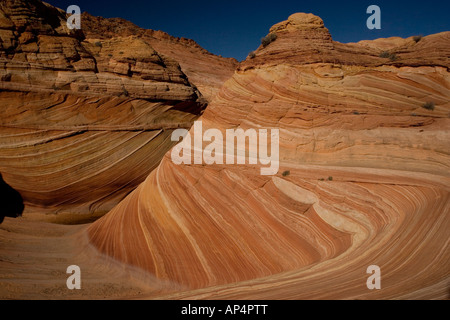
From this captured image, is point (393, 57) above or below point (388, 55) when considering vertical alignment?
below

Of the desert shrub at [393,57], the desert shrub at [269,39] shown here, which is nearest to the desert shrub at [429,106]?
the desert shrub at [393,57]

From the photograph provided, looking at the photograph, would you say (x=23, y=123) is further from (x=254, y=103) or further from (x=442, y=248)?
(x=442, y=248)

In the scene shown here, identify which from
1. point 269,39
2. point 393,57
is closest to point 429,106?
point 393,57

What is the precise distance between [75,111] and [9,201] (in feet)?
14.4

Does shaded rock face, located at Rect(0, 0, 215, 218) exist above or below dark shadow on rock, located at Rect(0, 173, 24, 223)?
above

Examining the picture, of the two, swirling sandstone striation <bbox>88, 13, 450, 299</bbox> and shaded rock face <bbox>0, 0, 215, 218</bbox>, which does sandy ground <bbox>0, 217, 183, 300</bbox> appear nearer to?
swirling sandstone striation <bbox>88, 13, 450, 299</bbox>

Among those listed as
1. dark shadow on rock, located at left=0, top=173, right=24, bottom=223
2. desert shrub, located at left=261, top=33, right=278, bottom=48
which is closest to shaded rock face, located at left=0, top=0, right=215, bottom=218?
dark shadow on rock, located at left=0, top=173, right=24, bottom=223

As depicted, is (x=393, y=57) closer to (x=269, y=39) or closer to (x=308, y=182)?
(x=269, y=39)

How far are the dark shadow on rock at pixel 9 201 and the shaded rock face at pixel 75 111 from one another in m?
0.30

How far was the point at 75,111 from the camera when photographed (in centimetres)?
1212

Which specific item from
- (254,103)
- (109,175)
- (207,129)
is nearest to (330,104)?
(254,103)

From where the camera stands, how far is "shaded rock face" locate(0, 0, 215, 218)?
11320 millimetres

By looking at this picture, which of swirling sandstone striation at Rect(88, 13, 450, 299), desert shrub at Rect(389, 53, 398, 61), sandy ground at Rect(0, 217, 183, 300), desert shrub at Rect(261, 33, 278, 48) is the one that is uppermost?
desert shrub at Rect(261, 33, 278, 48)

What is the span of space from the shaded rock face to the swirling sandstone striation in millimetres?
4812
